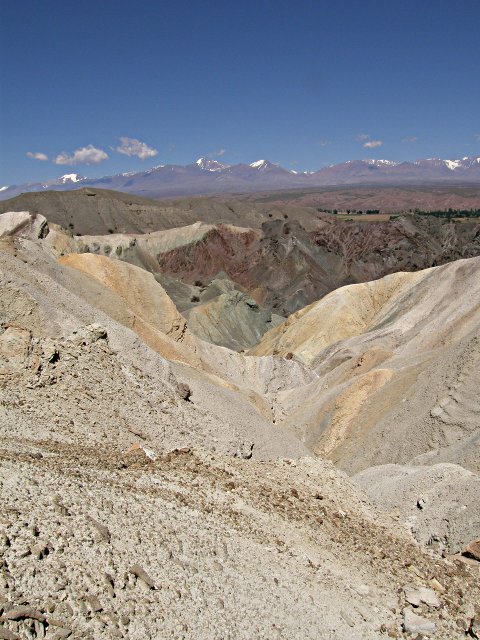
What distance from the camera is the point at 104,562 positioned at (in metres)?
6.92

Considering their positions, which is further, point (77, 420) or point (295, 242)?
point (295, 242)

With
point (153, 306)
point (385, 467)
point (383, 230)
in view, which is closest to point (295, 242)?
point (383, 230)

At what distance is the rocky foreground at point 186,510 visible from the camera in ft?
21.9

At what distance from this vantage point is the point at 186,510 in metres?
9.44

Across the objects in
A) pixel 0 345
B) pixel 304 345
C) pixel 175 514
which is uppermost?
pixel 0 345

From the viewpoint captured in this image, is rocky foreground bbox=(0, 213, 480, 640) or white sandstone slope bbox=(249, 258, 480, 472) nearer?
rocky foreground bbox=(0, 213, 480, 640)

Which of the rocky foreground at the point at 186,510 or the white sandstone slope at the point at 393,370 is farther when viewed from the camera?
the white sandstone slope at the point at 393,370

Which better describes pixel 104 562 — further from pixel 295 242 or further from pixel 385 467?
pixel 295 242

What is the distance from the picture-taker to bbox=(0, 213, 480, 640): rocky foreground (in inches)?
263

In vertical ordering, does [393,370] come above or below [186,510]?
below

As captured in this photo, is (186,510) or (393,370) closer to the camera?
(186,510)

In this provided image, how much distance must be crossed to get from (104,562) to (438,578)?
6290 millimetres

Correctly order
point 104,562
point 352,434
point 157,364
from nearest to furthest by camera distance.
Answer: point 104,562 → point 157,364 → point 352,434

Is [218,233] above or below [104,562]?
above
